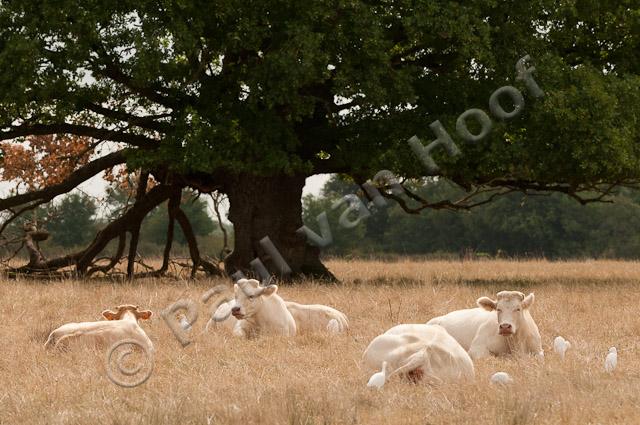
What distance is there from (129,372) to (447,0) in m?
12.1

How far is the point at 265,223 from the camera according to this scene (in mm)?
20453

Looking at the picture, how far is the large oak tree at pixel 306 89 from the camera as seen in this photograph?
1772 cm

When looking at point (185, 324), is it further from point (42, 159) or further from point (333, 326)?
point (42, 159)

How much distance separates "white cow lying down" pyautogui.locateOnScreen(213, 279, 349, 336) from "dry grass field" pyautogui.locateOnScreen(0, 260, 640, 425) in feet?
0.78

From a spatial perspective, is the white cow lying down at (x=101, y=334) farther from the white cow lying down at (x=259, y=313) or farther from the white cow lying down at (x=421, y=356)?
the white cow lying down at (x=421, y=356)

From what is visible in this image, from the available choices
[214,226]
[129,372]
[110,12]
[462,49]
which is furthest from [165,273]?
[214,226]

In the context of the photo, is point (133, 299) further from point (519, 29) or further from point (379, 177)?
point (519, 29)

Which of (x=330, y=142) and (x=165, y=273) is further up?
(x=330, y=142)

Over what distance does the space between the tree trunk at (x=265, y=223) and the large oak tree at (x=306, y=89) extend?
27 mm

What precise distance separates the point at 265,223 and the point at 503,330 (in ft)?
40.0

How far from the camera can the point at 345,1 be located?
57.7ft

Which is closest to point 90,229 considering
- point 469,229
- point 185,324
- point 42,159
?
point 469,229

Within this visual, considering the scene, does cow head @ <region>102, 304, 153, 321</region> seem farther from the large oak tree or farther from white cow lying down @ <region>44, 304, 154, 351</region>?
the large oak tree

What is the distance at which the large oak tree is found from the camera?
17719mm
